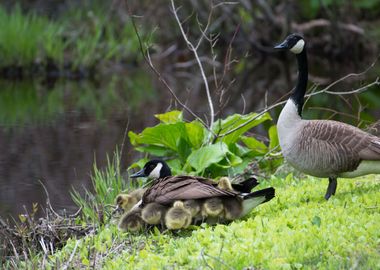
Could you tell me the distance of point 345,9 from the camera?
25000 mm

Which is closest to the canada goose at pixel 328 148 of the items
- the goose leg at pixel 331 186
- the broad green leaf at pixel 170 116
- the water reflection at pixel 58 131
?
the goose leg at pixel 331 186

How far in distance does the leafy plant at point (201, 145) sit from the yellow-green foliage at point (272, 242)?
4.57 ft

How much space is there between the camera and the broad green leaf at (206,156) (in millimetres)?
8500

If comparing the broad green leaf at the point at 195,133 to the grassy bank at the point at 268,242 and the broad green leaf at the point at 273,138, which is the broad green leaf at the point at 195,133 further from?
the grassy bank at the point at 268,242

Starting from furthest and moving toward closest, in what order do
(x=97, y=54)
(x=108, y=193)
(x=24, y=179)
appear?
(x=97, y=54) → (x=24, y=179) → (x=108, y=193)

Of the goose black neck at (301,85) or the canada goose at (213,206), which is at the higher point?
the goose black neck at (301,85)

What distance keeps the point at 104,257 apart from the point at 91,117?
9512mm

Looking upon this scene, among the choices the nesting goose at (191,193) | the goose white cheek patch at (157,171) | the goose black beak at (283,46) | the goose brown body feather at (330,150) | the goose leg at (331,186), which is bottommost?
the goose leg at (331,186)

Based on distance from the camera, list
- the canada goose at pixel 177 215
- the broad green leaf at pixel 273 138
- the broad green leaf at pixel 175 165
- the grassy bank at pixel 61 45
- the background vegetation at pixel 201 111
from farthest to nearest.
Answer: the grassy bank at pixel 61 45 → the broad green leaf at pixel 273 138 → the broad green leaf at pixel 175 165 → the canada goose at pixel 177 215 → the background vegetation at pixel 201 111

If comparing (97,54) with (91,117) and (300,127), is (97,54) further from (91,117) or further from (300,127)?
(300,127)

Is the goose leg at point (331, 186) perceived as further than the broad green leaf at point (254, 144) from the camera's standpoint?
No

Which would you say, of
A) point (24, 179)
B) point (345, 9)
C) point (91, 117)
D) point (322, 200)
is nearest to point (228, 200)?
point (322, 200)

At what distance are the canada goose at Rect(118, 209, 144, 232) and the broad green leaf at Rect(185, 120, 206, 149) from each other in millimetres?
2394

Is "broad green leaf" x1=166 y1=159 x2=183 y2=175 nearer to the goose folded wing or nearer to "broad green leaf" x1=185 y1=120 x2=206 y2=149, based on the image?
"broad green leaf" x1=185 y1=120 x2=206 y2=149
